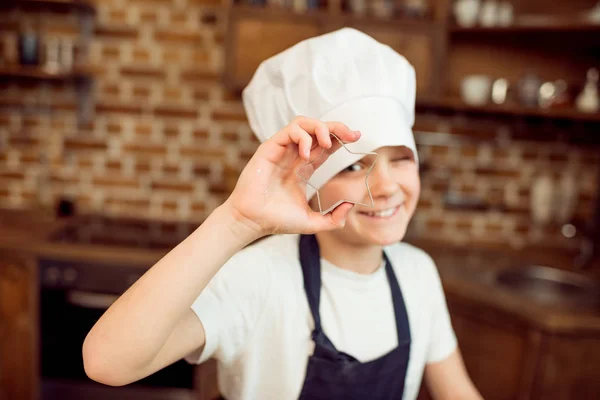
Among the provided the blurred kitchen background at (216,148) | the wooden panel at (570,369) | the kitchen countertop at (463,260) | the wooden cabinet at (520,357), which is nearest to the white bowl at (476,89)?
the blurred kitchen background at (216,148)

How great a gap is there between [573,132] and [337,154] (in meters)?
1.94

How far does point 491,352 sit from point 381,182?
1145 mm

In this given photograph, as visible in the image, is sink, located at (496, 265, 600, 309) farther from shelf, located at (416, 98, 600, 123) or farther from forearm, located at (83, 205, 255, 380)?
forearm, located at (83, 205, 255, 380)

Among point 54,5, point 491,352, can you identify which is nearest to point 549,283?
point 491,352

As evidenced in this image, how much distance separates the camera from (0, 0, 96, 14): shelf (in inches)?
84.6

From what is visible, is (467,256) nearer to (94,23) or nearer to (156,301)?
(156,301)

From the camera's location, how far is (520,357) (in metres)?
1.71

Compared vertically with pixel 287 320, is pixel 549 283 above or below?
below

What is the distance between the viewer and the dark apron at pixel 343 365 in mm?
969

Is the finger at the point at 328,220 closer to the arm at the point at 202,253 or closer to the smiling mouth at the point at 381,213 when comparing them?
the arm at the point at 202,253

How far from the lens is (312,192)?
0.93m

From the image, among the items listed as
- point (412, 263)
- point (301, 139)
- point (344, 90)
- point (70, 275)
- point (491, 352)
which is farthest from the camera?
point (70, 275)

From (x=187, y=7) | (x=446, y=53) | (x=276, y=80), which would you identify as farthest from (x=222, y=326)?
(x=187, y=7)

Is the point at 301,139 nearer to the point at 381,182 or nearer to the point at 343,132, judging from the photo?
the point at 343,132
